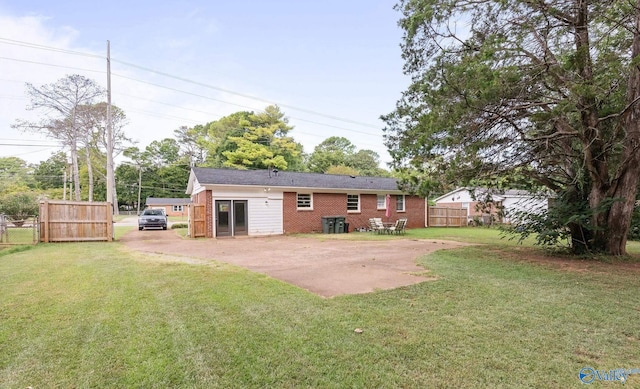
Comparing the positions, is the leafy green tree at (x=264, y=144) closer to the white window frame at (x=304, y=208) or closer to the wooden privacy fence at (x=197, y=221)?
the white window frame at (x=304, y=208)

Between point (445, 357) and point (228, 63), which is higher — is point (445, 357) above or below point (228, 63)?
below

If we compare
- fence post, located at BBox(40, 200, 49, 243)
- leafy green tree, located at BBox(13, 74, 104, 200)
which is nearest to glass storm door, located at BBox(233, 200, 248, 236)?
fence post, located at BBox(40, 200, 49, 243)

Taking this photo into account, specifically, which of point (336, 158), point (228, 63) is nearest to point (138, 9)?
point (228, 63)

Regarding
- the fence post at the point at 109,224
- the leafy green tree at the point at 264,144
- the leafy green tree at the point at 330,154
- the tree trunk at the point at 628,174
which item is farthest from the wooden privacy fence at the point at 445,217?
the leafy green tree at the point at 330,154

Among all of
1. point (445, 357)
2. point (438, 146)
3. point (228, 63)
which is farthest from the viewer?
point (228, 63)

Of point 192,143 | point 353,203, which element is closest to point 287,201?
point 353,203

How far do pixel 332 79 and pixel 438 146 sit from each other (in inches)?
567

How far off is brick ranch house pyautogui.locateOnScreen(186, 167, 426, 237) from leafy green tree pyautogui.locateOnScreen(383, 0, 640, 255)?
377 inches

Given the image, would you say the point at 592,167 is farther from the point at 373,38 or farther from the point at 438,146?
the point at 373,38

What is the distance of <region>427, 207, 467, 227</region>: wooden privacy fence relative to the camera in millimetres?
23938

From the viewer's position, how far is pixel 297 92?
25516 millimetres

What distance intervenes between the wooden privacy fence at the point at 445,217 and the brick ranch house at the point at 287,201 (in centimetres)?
126

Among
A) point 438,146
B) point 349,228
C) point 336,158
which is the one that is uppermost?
point 336,158

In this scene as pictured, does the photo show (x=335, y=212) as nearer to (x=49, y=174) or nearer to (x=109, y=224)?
(x=109, y=224)
